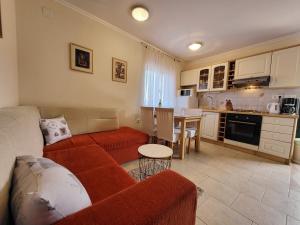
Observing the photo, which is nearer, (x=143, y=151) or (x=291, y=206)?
(x=291, y=206)

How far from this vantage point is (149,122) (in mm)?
2875

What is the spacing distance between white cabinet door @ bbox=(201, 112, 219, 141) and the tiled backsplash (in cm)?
63

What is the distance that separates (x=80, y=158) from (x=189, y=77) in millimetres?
3873

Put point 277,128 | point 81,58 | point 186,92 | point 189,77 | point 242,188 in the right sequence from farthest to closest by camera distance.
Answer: point 189,77 < point 186,92 < point 277,128 < point 81,58 < point 242,188

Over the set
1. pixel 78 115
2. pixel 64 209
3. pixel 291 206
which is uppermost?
pixel 78 115

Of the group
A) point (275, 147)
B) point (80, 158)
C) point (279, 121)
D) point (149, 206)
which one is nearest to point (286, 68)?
point (279, 121)

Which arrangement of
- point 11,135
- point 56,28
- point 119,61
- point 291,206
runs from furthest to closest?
point 119,61
point 56,28
point 291,206
point 11,135

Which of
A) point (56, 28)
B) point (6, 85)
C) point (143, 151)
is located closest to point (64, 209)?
point (143, 151)

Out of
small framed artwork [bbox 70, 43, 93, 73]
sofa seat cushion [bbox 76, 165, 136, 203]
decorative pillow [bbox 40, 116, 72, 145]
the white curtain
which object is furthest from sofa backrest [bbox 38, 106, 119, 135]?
sofa seat cushion [bbox 76, 165, 136, 203]

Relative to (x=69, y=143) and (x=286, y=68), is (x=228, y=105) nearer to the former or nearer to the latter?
(x=286, y=68)

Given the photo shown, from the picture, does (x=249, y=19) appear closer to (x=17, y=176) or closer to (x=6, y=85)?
(x=17, y=176)

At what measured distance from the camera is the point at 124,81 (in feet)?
10.0

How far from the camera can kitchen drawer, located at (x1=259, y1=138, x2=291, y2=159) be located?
247 cm

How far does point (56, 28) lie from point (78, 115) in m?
1.44
